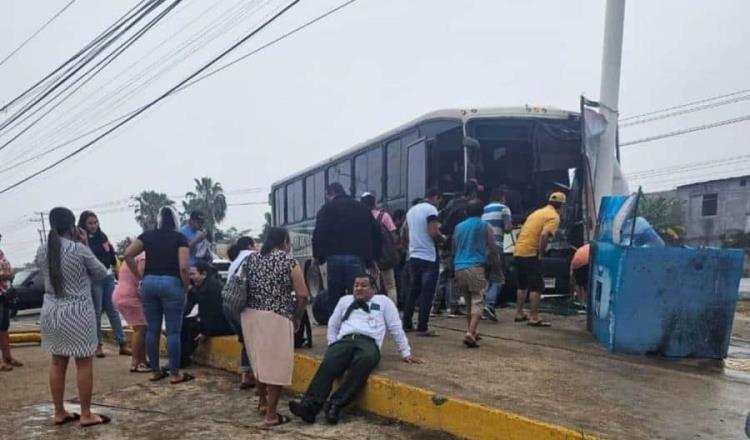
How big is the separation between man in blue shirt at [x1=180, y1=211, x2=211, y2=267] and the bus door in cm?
353

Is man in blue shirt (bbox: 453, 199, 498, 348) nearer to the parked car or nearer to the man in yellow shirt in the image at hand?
the man in yellow shirt

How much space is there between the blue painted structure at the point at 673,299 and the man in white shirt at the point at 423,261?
1.77 m

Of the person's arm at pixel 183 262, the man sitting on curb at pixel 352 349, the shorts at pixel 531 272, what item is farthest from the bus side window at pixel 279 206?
the man sitting on curb at pixel 352 349

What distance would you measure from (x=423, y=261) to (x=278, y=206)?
11.4 metres

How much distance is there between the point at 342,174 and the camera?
1314 centimetres

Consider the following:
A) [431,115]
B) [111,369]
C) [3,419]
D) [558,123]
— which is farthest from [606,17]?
[3,419]

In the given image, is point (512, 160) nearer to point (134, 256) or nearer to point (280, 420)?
point (134, 256)

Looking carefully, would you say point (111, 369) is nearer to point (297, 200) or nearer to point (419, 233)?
point (419, 233)

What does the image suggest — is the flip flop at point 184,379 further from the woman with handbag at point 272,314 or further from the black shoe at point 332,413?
the black shoe at point 332,413

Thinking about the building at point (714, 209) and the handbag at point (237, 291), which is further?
the building at point (714, 209)

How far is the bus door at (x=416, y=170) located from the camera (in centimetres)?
984

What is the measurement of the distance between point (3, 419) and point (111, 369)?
1.76 metres

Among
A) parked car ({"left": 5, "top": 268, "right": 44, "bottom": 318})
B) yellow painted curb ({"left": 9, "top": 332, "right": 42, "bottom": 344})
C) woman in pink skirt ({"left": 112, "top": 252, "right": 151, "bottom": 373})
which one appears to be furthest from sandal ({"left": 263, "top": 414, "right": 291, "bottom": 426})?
parked car ({"left": 5, "top": 268, "right": 44, "bottom": 318})

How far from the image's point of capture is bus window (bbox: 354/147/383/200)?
11.5 m
